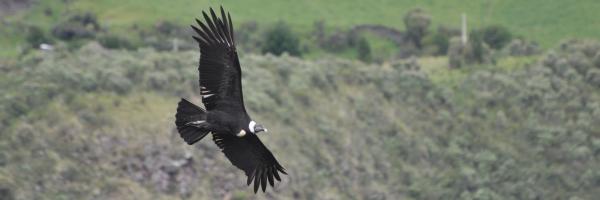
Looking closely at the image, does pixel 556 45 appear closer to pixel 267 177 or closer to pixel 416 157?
pixel 416 157

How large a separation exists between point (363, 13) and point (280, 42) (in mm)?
10257

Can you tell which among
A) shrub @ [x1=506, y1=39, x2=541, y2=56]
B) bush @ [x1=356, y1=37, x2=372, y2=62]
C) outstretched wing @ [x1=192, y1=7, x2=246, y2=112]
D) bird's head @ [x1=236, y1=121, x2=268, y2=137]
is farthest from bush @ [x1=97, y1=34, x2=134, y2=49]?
bird's head @ [x1=236, y1=121, x2=268, y2=137]

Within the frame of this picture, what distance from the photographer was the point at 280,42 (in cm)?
9444

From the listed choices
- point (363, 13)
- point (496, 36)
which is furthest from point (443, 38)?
point (363, 13)

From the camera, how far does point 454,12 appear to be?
4107 inches

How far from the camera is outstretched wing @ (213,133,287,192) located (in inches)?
1310

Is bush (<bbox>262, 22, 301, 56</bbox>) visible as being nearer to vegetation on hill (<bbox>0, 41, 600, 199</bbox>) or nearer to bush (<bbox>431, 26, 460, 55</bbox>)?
vegetation on hill (<bbox>0, 41, 600, 199</bbox>)

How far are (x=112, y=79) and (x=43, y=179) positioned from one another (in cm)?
923

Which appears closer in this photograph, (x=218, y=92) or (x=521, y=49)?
(x=218, y=92)

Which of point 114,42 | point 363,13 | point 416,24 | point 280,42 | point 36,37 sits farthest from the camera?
point 363,13

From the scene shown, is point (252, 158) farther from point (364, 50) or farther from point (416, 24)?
point (416, 24)

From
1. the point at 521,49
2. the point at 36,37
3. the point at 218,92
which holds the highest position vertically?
the point at 218,92

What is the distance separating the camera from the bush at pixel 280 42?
94.1 metres

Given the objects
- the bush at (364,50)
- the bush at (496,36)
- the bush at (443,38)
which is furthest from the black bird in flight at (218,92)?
the bush at (443,38)
